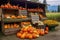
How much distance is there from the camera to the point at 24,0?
33.5ft

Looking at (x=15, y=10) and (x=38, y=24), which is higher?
(x=15, y=10)

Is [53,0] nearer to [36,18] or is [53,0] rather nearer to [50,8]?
[50,8]

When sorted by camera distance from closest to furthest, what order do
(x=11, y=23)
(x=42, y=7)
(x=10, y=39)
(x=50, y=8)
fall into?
1. (x=10, y=39)
2. (x=11, y=23)
3. (x=42, y=7)
4. (x=50, y=8)

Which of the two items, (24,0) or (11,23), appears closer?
(11,23)

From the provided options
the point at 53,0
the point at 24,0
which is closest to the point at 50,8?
the point at 53,0

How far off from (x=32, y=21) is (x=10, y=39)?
2.96 metres

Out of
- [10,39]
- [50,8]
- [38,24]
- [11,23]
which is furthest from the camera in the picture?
[50,8]

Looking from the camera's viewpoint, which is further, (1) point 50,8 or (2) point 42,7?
(1) point 50,8

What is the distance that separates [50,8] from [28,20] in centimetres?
1172

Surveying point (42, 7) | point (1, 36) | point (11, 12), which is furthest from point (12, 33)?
point (42, 7)

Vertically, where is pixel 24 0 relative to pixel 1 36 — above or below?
above

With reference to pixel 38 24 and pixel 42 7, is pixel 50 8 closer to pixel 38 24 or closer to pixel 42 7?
pixel 42 7

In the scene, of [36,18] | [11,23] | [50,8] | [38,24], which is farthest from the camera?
[50,8]

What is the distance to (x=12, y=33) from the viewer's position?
7684 mm
